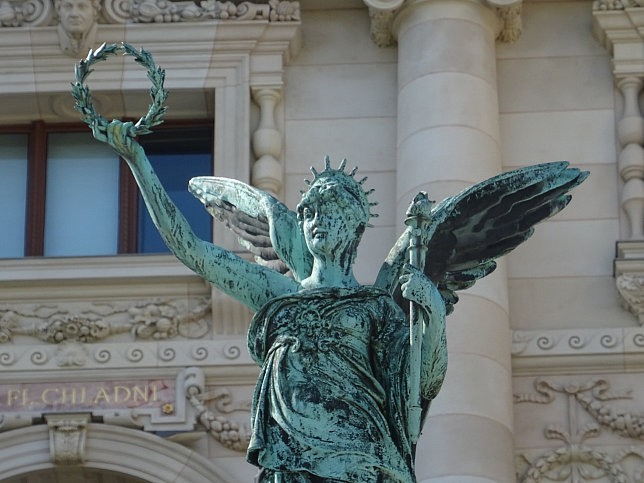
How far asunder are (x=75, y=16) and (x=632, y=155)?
419 cm

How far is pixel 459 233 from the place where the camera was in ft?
36.9

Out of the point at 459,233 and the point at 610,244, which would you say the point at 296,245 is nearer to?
the point at 459,233

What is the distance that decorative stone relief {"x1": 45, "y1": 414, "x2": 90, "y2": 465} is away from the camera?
1795 cm

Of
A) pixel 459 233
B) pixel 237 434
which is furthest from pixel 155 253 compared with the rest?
pixel 459 233

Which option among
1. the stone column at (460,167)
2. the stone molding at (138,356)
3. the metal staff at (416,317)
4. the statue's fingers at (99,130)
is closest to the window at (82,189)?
the stone molding at (138,356)

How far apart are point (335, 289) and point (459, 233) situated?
89 centimetres

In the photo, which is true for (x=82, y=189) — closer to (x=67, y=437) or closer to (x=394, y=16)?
(x=67, y=437)

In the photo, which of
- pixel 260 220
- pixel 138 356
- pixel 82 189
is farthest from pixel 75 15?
pixel 260 220

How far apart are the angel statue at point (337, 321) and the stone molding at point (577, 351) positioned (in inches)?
279

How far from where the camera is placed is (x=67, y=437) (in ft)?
59.1

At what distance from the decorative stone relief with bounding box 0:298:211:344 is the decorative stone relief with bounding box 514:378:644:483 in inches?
97.3

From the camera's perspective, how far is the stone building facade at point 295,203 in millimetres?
17969

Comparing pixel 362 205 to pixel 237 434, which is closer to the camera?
pixel 362 205

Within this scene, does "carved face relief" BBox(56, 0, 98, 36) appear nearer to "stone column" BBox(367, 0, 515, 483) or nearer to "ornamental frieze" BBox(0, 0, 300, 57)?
"ornamental frieze" BBox(0, 0, 300, 57)
